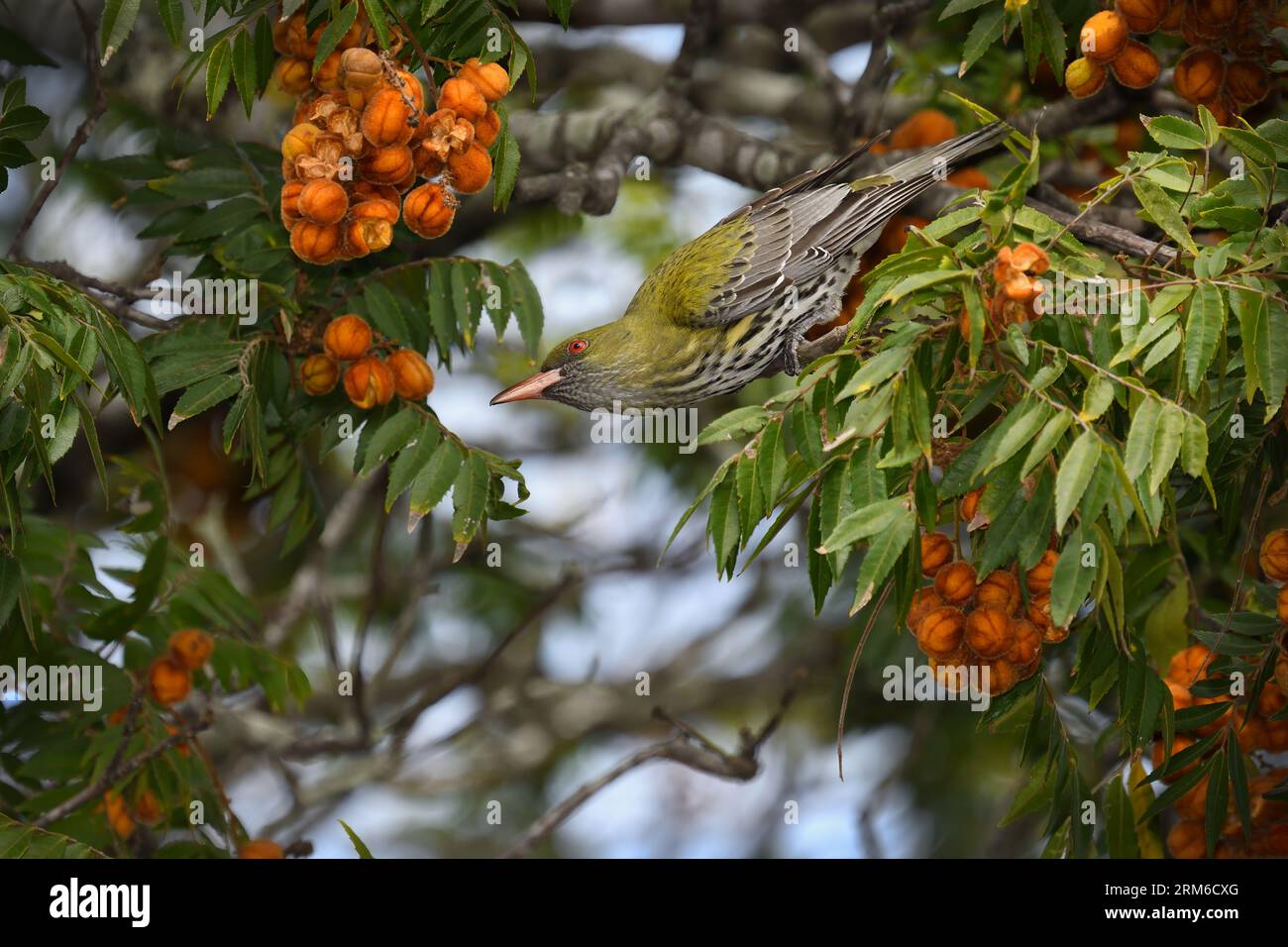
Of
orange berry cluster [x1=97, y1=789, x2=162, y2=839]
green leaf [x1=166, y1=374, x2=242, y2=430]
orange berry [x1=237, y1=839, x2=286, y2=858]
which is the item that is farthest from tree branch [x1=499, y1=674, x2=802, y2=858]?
green leaf [x1=166, y1=374, x2=242, y2=430]

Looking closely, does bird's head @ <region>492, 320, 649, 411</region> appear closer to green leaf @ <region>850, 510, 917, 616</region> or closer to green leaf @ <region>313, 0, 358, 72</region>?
green leaf @ <region>313, 0, 358, 72</region>

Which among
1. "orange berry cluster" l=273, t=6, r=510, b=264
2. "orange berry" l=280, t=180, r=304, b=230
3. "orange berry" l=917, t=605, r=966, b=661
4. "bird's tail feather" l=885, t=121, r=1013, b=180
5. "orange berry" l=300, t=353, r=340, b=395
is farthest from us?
"orange berry" l=300, t=353, r=340, b=395

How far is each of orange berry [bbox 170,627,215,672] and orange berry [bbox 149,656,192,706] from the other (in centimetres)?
2

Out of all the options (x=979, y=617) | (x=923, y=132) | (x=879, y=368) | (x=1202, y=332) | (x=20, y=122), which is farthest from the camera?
(x=923, y=132)

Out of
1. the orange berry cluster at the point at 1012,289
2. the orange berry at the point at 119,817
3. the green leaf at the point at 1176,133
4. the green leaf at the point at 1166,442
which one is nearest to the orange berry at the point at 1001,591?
the green leaf at the point at 1166,442

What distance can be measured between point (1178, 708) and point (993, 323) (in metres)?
1.34

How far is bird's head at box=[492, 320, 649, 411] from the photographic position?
12.4ft

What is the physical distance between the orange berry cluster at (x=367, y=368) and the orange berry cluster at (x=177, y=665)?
0.95m

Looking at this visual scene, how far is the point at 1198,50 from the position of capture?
12.0 ft

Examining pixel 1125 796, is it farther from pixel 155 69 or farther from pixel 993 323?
pixel 155 69

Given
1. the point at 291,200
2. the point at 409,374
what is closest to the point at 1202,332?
the point at 409,374

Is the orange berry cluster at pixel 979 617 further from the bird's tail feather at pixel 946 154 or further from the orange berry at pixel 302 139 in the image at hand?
the orange berry at pixel 302 139

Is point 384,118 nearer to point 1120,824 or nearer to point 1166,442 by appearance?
point 1166,442

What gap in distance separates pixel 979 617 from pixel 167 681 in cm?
242
